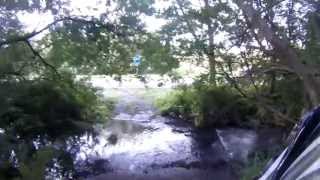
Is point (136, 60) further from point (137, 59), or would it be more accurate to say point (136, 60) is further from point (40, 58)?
point (40, 58)

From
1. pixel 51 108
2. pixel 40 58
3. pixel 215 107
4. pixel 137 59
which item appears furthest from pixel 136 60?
pixel 215 107

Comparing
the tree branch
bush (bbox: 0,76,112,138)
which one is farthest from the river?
the tree branch

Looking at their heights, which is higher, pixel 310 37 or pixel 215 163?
pixel 310 37

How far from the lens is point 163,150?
8.43 meters

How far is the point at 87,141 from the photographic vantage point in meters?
9.07

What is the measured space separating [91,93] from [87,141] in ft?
3.04

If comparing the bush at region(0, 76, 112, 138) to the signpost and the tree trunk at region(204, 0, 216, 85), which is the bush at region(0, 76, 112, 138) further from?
the tree trunk at region(204, 0, 216, 85)

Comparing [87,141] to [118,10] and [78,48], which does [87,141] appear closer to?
[78,48]

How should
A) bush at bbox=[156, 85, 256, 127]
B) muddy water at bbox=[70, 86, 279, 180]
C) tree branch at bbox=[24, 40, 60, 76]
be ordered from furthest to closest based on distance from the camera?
bush at bbox=[156, 85, 256, 127], tree branch at bbox=[24, 40, 60, 76], muddy water at bbox=[70, 86, 279, 180]

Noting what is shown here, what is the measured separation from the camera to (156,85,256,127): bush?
380 inches

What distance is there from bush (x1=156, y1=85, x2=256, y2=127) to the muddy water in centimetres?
31

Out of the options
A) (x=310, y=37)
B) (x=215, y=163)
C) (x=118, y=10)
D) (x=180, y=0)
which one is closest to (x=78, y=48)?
(x=118, y=10)

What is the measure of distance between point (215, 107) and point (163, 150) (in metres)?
2.14

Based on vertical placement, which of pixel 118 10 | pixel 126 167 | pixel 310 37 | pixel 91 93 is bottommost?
pixel 126 167
